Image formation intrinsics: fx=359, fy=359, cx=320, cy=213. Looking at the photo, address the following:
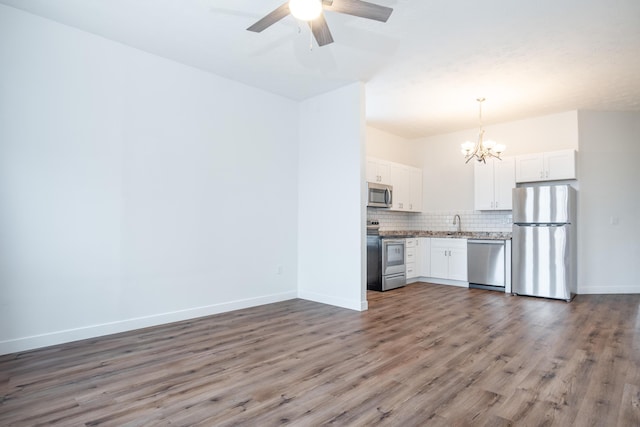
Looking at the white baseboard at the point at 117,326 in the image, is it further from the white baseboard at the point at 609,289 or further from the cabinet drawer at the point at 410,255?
the white baseboard at the point at 609,289

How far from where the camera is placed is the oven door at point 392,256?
577cm

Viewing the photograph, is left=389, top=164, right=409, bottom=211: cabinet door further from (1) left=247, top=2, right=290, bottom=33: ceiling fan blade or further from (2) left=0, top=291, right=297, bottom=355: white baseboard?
(1) left=247, top=2, right=290, bottom=33: ceiling fan blade

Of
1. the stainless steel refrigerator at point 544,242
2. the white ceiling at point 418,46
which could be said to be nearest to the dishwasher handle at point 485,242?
the stainless steel refrigerator at point 544,242

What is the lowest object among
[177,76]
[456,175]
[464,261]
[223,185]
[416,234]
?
[464,261]

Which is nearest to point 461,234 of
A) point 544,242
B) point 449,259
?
point 449,259

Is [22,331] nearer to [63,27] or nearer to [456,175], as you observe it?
[63,27]

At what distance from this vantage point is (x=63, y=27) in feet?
10.8

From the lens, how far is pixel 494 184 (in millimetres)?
6195

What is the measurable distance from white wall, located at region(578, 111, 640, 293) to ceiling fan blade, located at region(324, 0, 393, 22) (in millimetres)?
4843

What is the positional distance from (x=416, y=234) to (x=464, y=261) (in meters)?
0.96

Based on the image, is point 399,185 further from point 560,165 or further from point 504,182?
point 560,165

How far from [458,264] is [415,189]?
175 centimetres

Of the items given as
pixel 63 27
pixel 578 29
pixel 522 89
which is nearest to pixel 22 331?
pixel 63 27

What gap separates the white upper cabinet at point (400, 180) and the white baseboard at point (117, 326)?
2832 mm
